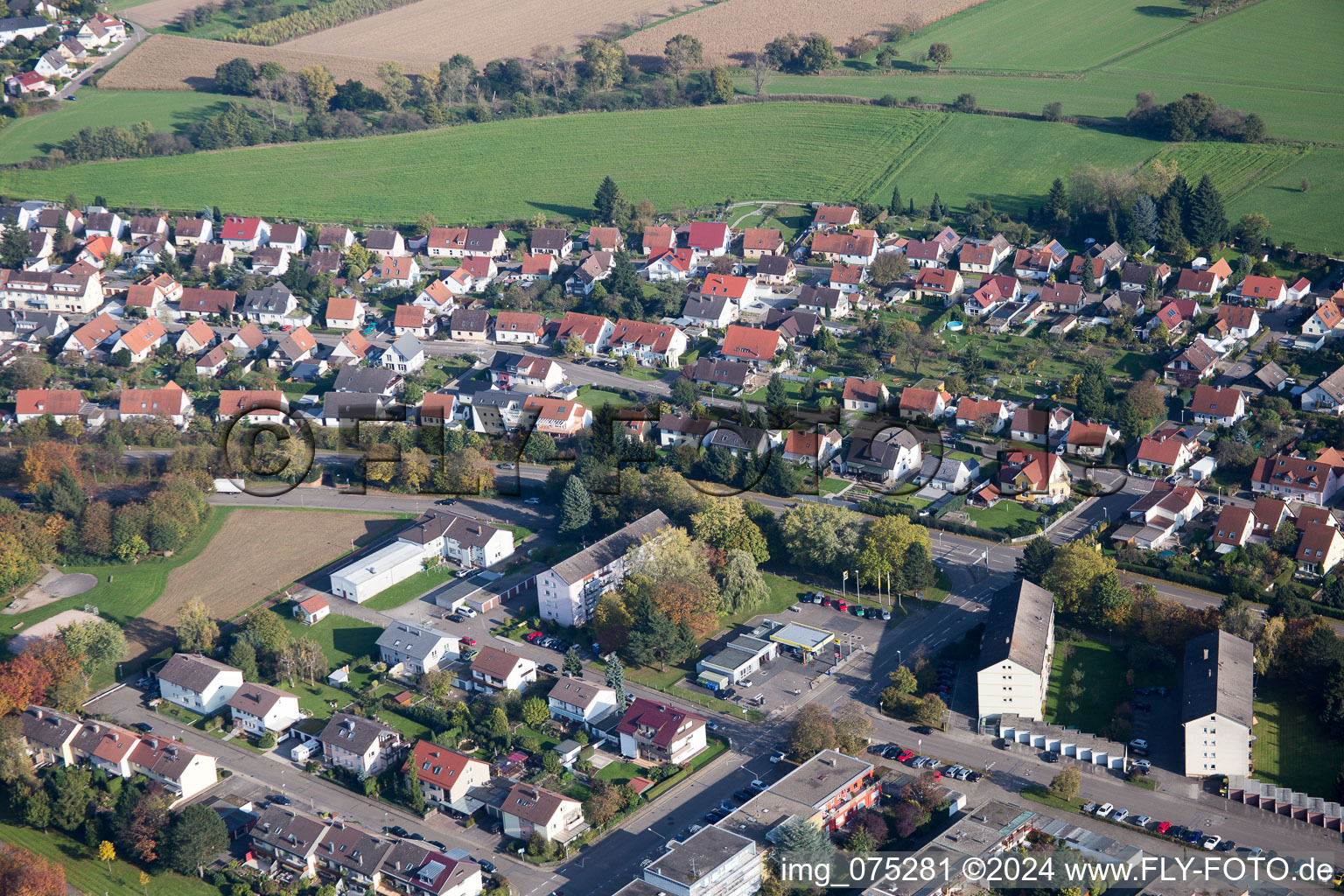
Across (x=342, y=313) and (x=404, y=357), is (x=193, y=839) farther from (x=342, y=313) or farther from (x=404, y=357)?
(x=342, y=313)

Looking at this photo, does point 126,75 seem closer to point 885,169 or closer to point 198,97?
point 198,97

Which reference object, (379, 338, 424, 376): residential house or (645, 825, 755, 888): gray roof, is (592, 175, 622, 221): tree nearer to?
(379, 338, 424, 376): residential house

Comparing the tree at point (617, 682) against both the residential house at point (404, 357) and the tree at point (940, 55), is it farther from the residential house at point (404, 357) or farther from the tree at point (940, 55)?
the tree at point (940, 55)

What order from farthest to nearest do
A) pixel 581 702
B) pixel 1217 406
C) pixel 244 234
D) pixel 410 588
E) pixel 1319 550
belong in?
pixel 244 234, pixel 1217 406, pixel 410 588, pixel 1319 550, pixel 581 702

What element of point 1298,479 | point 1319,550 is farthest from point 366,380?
point 1319,550

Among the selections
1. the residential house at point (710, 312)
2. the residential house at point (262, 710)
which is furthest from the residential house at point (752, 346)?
the residential house at point (262, 710)

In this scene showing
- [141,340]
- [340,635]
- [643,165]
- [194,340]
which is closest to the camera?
[340,635]
